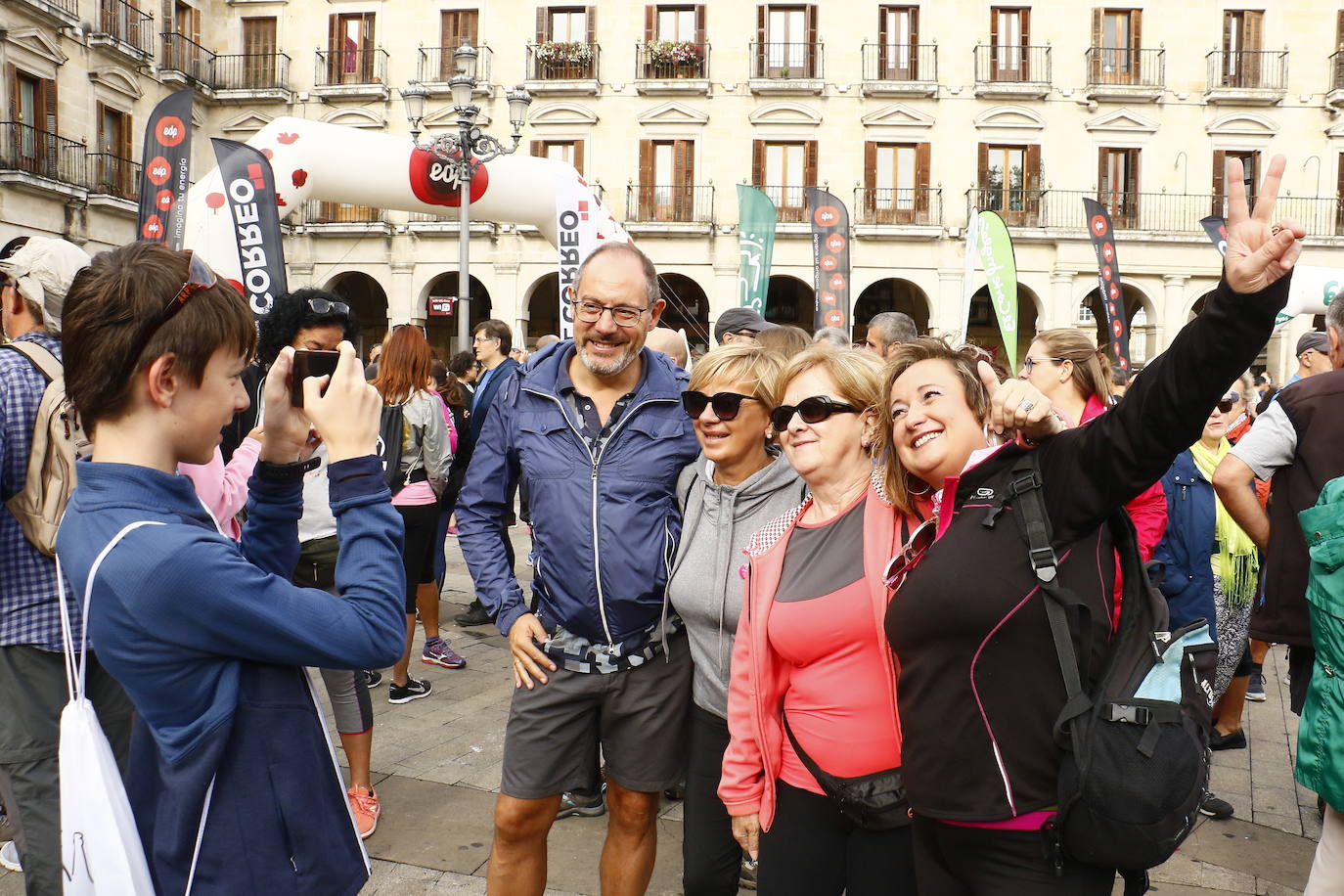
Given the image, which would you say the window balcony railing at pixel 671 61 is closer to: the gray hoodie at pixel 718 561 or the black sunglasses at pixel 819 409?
the gray hoodie at pixel 718 561

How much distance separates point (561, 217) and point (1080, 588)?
8800 millimetres

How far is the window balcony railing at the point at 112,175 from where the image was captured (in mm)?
20250

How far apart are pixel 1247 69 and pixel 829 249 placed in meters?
15.7

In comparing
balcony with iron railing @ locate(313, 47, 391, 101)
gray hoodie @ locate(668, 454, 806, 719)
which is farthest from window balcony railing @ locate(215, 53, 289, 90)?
gray hoodie @ locate(668, 454, 806, 719)

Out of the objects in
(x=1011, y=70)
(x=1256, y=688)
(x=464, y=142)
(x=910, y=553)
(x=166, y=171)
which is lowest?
(x=1256, y=688)

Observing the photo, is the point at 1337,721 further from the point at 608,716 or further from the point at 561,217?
the point at 561,217

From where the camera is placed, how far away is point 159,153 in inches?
364

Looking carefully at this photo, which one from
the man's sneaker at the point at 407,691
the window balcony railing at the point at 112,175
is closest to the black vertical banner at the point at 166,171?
the man's sneaker at the point at 407,691

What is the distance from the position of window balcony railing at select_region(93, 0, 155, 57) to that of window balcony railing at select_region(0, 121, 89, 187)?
104 inches

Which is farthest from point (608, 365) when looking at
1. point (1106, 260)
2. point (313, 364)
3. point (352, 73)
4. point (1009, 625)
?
point (352, 73)

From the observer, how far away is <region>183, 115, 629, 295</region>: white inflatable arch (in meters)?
8.41

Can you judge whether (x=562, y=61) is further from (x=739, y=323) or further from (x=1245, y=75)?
(x=739, y=323)

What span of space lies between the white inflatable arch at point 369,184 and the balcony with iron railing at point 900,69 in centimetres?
1243

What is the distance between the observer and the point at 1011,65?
72.8 feet
